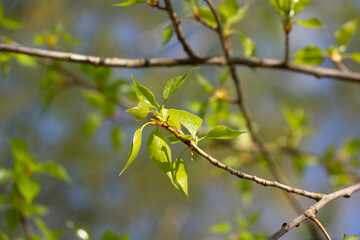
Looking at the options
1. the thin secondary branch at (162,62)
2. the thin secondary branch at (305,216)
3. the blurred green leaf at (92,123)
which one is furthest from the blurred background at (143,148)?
the thin secondary branch at (305,216)

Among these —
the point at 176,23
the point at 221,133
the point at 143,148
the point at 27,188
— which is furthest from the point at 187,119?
the point at 143,148

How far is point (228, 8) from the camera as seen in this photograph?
56 cm

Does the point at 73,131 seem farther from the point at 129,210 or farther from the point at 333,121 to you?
the point at 333,121

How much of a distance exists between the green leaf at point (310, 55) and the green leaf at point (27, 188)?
1.55ft

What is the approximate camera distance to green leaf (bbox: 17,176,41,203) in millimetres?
580

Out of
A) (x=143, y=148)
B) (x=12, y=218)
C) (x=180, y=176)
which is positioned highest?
(x=180, y=176)

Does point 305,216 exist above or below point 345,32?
below

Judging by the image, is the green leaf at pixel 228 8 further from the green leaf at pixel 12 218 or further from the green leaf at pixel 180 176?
the green leaf at pixel 12 218

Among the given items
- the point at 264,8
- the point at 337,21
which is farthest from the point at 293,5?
the point at 337,21

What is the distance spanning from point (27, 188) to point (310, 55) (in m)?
0.50

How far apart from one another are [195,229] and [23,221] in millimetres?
1346

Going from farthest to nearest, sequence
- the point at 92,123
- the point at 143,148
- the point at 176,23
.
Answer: the point at 143,148
the point at 92,123
the point at 176,23

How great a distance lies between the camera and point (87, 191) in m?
1.88

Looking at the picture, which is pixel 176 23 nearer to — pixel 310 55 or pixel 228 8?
pixel 228 8
